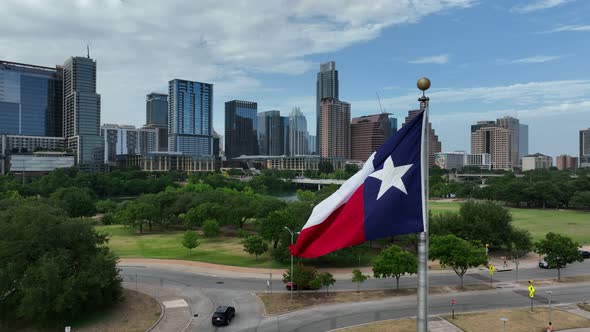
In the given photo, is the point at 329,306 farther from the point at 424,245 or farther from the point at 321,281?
the point at 424,245

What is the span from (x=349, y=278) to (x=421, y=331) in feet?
103

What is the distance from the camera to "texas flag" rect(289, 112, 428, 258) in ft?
36.7

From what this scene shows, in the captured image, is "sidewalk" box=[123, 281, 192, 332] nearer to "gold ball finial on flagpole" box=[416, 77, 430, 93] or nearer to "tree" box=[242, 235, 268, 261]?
"tree" box=[242, 235, 268, 261]

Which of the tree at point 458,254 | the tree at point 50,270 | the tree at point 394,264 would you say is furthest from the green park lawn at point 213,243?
the tree at point 50,270

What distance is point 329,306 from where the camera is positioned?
104 feet

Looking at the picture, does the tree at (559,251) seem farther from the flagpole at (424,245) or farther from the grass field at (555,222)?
the flagpole at (424,245)

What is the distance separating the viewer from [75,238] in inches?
1261

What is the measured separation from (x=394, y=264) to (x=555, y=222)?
2452 inches

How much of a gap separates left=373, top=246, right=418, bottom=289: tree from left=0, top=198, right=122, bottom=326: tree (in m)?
21.8

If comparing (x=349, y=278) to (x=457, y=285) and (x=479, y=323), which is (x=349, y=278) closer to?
(x=457, y=285)

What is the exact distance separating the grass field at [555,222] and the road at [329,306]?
23936 mm

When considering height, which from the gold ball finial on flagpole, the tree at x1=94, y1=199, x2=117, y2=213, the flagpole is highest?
the gold ball finial on flagpole

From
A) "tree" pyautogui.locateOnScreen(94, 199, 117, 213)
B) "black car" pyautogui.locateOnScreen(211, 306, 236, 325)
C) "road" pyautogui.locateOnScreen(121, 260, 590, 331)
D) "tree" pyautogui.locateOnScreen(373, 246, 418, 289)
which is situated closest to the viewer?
"black car" pyautogui.locateOnScreen(211, 306, 236, 325)

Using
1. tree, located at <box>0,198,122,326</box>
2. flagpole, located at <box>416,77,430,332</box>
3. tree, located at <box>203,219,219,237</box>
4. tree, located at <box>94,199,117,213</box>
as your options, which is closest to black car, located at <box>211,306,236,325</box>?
tree, located at <box>0,198,122,326</box>
